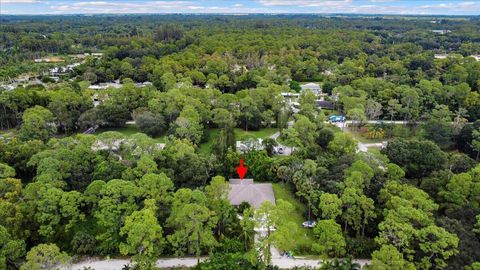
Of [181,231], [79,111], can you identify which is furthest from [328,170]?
[79,111]

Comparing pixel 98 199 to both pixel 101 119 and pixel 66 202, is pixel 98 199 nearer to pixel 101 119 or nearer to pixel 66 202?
pixel 66 202

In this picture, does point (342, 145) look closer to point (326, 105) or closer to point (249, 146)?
point (249, 146)

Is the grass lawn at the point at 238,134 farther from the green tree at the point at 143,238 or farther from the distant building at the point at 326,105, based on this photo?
the green tree at the point at 143,238

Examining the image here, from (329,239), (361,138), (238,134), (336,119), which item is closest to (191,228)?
(329,239)

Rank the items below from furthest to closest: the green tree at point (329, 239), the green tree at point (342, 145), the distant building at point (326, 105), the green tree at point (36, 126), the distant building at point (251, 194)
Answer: the distant building at point (326, 105)
the green tree at point (36, 126)
the green tree at point (342, 145)
the distant building at point (251, 194)
the green tree at point (329, 239)

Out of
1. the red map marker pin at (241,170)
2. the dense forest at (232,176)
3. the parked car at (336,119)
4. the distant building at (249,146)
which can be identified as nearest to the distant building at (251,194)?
the dense forest at (232,176)
